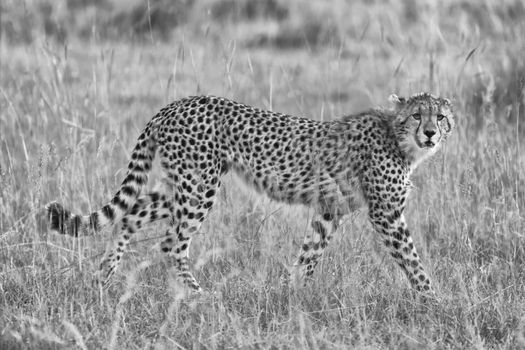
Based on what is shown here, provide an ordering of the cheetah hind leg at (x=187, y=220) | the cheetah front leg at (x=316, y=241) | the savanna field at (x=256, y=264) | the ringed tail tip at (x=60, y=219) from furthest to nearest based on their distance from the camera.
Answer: the cheetah hind leg at (x=187, y=220), the cheetah front leg at (x=316, y=241), the ringed tail tip at (x=60, y=219), the savanna field at (x=256, y=264)

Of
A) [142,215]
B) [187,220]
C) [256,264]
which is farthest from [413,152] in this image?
[142,215]

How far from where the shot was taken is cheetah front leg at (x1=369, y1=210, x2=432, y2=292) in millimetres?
4676

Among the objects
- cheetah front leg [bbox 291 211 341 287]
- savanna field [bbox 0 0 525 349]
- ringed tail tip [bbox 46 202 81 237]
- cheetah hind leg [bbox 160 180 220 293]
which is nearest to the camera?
savanna field [bbox 0 0 525 349]

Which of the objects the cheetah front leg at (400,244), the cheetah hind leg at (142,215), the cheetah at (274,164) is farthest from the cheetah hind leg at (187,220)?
the cheetah front leg at (400,244)

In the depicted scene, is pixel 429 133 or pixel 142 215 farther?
pixel 142 215

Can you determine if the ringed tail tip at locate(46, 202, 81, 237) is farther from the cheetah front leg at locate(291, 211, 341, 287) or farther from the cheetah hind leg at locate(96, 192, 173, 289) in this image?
the cheetah front leg at locate(291, 211, 341, 287)

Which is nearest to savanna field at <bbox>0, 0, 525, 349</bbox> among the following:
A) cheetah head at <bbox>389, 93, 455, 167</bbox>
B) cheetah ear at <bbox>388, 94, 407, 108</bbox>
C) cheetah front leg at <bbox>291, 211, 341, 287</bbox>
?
cheetah front leg at <bbox>291, 211, 341, 287</bbox>

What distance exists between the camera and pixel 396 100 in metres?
4.89

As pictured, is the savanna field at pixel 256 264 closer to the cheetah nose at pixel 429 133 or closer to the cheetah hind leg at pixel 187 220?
the cheetah hind leg at pixel 187 220

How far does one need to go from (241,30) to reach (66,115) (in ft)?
16.6

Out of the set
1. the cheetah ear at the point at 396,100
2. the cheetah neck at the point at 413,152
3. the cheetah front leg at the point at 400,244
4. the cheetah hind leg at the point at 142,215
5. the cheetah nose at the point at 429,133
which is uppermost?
the cheetah ear at the point at 396,100

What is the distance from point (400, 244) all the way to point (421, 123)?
0.51 metres

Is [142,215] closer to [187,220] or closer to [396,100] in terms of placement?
[187,220]

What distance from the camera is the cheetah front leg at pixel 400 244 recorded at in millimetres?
4676
